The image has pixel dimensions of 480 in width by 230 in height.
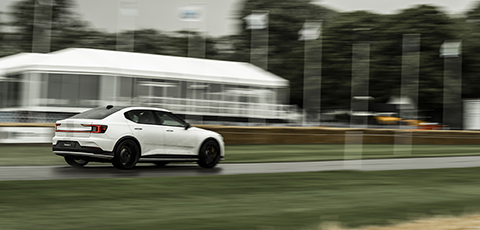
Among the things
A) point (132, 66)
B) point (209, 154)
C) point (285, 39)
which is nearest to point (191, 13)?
point (132, 66)

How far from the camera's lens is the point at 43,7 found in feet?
199

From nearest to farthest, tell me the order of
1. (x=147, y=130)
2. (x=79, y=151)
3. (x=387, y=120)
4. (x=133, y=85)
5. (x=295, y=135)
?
(x=79, y=151), (x=147, y=130), (x=295, y=135), (x=133, y=85), (x=387, y=120)

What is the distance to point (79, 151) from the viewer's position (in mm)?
12211

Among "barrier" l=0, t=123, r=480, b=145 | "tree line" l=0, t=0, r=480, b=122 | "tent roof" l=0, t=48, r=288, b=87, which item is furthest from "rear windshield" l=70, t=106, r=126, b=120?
"tree line" l=0, t=0, r=480, b=122

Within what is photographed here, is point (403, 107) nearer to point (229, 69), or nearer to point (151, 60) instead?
point (229, 69)

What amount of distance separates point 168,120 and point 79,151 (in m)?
2.30

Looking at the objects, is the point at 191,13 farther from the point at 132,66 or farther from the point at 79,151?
the point at 79,151

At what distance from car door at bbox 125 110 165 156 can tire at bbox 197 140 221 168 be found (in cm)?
118

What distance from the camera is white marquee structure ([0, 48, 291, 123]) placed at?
29.5 meters

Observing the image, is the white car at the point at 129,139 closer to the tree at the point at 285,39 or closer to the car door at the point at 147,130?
the car door at the point at 147,130

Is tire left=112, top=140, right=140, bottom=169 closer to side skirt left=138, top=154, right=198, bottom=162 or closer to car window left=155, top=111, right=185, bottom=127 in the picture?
side skirt left=138, top=154, right=198, bottom=162

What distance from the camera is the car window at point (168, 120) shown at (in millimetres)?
13631

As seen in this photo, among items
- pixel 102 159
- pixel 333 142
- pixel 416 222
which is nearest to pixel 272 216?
pixel 416 222

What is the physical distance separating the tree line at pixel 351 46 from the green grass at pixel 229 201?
2592 centimetres
